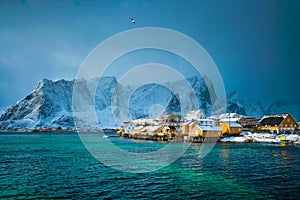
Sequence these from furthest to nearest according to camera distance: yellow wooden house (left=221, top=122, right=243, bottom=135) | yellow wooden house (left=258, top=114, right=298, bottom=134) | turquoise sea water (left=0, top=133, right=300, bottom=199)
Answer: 1. yellow wooden house (left=258, top=114, right=298, bottom=134)
2. yellow wooden house (left=221, top=122, right=243, bottom=135)
3. turquoise sea water (left=0, top=133, right=300, bottom=199)

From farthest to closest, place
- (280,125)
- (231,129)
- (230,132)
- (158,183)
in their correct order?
(280,125), (231,129), (230,132), (158,183)

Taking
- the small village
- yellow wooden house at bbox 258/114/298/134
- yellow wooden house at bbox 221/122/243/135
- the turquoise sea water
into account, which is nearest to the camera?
the turquoise sea water

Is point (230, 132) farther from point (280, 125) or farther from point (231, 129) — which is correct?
point (280, 125)

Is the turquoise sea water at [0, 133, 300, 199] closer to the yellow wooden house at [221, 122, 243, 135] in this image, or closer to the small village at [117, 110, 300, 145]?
the small village at [117, 110, 300, 145]

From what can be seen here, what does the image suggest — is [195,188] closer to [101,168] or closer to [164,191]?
[164,191]

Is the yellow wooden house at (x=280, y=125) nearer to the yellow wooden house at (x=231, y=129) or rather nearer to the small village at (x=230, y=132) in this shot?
the small village at (x=230, y=132)

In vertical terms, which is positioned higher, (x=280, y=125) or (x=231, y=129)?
(x=280, y=125)


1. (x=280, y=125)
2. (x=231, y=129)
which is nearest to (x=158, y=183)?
(x=231, y=129)

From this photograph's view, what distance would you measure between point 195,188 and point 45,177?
44.1 feet

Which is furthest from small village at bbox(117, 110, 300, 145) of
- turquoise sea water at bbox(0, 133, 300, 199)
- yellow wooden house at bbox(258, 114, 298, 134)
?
turquoise sea water at bbox(0, 133, 300, 199)

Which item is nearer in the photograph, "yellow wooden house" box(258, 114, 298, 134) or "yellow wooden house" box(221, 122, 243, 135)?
"yellow wooden house" box(221, 122, 243, 135)

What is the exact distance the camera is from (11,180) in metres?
20.7

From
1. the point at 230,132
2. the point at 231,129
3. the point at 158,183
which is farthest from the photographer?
the point at 231,129

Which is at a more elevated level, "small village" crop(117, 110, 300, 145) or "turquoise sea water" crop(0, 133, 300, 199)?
"small village" crop(117, 110, 300, 145)
